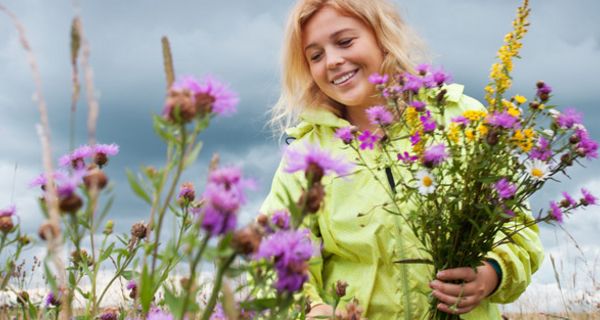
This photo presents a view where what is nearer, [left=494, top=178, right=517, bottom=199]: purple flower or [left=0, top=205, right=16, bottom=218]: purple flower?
[left=0, top=205, right=16, bottom=218]: purple flower

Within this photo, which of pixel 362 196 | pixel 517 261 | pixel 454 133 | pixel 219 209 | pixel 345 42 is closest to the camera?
pixel 219 209

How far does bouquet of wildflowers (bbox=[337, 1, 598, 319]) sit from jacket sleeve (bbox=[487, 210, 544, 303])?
0.36 meters

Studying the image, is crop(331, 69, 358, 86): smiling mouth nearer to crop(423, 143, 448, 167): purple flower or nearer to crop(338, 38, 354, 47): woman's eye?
crop(338, 38, 354, 47): woman's eye

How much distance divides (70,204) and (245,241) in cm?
22

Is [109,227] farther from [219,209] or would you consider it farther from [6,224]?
[219,209]

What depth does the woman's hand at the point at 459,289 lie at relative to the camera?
1.87 metres

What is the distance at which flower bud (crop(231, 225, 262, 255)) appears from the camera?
26.7 inches

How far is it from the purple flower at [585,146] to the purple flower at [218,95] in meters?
1.34

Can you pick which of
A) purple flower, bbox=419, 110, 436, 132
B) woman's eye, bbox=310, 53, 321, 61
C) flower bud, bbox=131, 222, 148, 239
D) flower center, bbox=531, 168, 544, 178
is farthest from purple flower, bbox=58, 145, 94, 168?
woman's eye, bbox=310, 53, 321, 61

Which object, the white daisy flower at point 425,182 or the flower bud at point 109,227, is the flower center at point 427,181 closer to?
the white daisy flower at point 425,182

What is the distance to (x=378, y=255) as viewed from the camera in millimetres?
2371

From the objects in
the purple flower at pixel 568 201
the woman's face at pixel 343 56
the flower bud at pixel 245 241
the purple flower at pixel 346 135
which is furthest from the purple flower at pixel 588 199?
the flower bud at pixel 245 241

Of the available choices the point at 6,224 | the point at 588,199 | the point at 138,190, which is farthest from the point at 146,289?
the point at 588,199

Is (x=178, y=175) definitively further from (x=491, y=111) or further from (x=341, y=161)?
(x=491, y=111)
